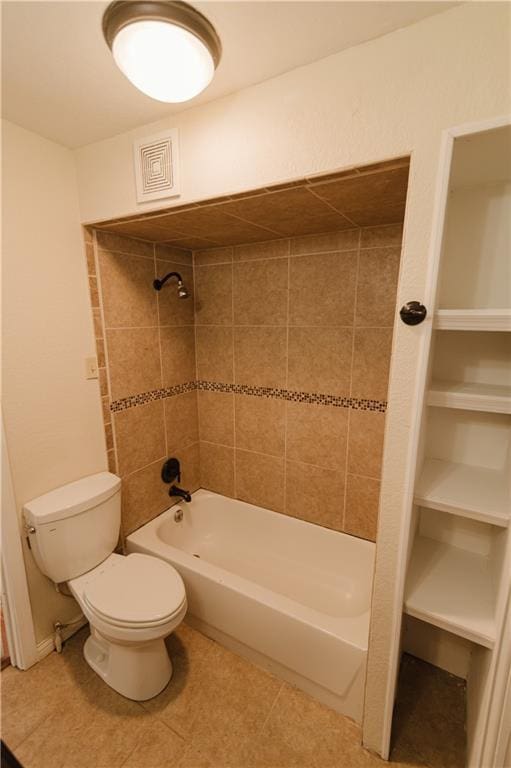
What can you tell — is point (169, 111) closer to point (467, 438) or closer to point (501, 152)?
point (501, 152)

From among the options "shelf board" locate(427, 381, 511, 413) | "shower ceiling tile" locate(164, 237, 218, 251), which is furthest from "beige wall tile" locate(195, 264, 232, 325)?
"shelf board" locate(427, 381, 511, 413)

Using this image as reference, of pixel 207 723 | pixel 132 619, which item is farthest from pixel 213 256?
pixel 207 723

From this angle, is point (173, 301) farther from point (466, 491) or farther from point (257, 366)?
point (466, 491)

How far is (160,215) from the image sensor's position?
134 cm

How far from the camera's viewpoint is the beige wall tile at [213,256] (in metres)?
2.00

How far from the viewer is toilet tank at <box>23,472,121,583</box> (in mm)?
1418

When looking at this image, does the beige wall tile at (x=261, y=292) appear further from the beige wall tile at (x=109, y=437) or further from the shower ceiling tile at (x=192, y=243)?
the beige wall tile at (x=109, y=437)

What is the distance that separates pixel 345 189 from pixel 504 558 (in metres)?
1.23

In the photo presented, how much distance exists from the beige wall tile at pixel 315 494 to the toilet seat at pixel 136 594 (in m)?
0.81

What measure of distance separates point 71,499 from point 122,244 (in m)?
1.24

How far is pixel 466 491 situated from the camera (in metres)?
1.08

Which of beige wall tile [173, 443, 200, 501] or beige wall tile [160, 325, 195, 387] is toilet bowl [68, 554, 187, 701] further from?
beige wall tile [160, 325, 195, 387]

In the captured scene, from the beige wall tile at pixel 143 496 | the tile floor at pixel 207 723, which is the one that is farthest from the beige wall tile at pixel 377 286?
the tile floor at pixel 207 723

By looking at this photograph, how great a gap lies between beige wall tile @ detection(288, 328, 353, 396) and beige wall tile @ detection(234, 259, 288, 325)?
6.2 inches
